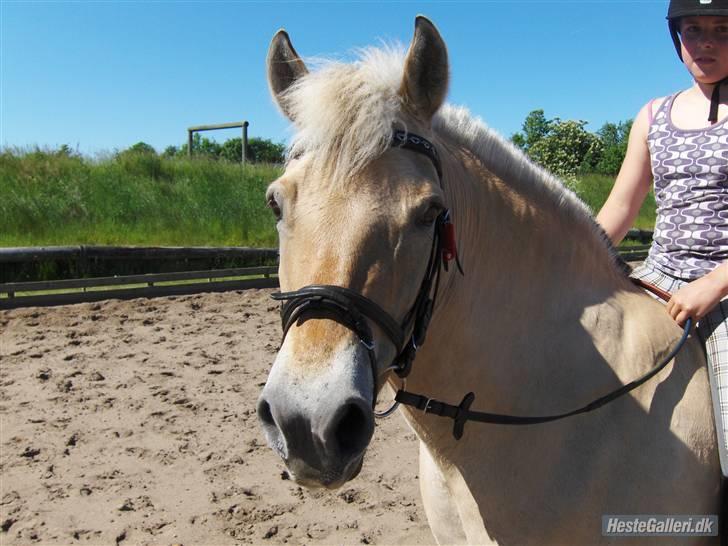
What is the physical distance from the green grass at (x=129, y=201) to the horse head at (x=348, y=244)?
11194mm

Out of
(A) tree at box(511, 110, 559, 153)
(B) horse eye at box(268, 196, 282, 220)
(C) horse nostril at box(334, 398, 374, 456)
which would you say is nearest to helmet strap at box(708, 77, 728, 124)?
(B) horse eye at box(268, 196, 282, 220)

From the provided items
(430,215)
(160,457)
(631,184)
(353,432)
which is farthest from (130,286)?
(353,432)

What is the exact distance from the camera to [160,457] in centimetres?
460

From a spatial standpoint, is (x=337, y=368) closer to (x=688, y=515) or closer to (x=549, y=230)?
(x=549, y=230)

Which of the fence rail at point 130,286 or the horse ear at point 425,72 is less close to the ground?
the horse ear at point 425,72

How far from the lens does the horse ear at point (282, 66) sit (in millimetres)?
1955

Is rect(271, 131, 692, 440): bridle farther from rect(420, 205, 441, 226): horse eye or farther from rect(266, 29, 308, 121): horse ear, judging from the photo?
rect(266, 29, 308, 121): horse ear

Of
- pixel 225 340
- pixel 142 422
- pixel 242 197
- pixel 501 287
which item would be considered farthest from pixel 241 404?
pixel 242 197

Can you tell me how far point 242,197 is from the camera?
14453 millimetres

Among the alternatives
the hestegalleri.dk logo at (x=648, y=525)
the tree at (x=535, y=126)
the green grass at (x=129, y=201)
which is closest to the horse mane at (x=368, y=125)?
the hestegalleri.dk logo at (x=648, y=525)

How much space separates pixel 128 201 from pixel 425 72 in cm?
1246

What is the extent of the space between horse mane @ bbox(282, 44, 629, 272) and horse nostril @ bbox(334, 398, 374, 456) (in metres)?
0.64

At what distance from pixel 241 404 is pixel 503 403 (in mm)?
4199

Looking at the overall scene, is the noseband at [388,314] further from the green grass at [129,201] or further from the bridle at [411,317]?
the green grass at [129,201]
